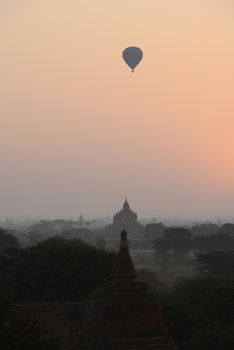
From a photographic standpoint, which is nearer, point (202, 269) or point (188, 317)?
point (188, 317)

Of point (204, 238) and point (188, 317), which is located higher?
point (204, 238)

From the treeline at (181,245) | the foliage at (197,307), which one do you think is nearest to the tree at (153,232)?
the treeline at (181,245)

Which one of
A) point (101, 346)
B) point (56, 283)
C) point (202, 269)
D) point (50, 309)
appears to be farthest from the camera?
point (202, 269)

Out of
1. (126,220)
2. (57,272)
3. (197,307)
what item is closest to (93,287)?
(57,272)

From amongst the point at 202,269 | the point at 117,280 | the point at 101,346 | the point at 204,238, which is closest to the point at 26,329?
the point at 101,346

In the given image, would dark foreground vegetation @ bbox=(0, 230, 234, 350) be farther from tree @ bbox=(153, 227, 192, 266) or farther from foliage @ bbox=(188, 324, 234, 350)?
tree @ bbox=(153, 227, 192, 266)

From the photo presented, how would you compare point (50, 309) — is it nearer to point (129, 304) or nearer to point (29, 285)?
point (129, 304)

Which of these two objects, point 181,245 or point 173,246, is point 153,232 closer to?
point 181,245
